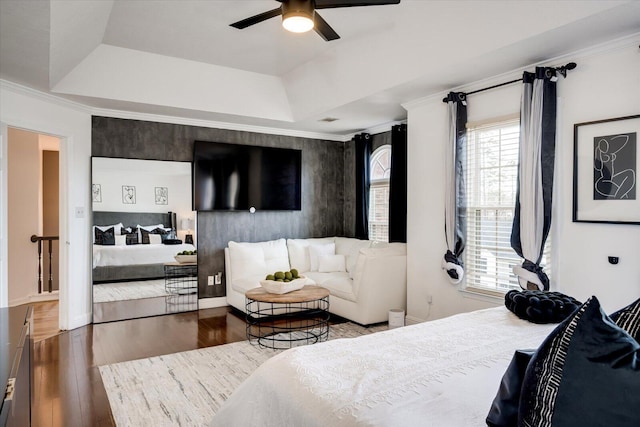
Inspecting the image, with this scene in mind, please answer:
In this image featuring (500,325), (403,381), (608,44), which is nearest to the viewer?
(403,381)

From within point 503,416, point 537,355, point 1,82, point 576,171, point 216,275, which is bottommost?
point 216,275

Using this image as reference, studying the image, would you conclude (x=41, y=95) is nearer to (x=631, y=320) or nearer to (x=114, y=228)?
(x=114, y=228)

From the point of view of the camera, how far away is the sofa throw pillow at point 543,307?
7.61ft

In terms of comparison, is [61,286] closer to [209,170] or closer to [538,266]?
[209,170]

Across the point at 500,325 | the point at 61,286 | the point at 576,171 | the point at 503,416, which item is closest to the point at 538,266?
the point at 576,171

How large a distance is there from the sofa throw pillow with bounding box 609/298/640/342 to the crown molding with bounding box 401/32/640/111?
2.49 m

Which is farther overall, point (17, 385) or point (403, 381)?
point (403, 381)

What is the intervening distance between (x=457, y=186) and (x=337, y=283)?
72.5 inches

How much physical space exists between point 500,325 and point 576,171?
1.63 meters

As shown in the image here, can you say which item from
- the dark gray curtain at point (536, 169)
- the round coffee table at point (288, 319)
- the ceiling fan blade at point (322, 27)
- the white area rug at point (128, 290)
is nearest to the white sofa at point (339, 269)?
the round coffee table at point (288, 319)

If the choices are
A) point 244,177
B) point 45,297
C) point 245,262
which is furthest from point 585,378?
point 45,297

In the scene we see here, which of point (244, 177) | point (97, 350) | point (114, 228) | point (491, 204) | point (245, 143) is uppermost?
point (245, 143)

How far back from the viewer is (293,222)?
254 inches

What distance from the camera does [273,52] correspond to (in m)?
4.55
